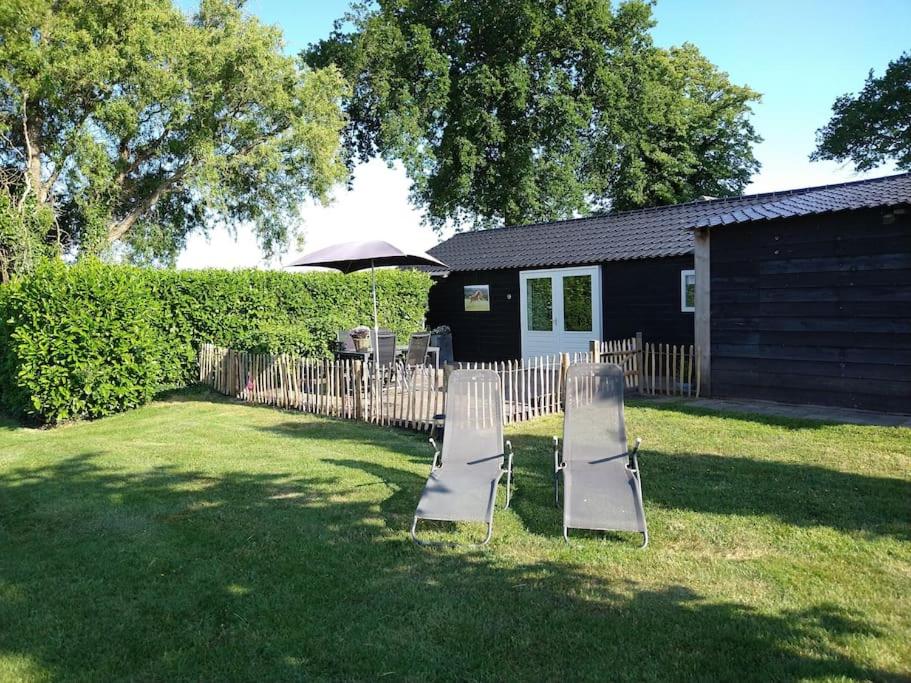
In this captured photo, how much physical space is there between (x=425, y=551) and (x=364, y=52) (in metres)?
26.1

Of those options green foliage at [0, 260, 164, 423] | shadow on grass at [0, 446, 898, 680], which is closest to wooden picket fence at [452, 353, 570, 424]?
shadow on grass at [0, 446, 898, 680]

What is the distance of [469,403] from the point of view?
20.9 ft

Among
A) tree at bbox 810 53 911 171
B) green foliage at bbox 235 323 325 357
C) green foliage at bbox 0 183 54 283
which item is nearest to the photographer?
green foliage at bbox 235 323 325 357

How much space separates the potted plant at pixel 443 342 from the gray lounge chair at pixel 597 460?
1239 cm

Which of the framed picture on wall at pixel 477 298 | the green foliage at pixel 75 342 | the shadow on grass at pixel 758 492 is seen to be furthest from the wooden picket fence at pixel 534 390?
the framed picture on wall at pixel 477 298

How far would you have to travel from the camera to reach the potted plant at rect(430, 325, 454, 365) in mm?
18688

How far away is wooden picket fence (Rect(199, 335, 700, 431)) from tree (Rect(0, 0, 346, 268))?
11.2 metres

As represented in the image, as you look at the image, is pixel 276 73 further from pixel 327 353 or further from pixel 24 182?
pixel 327 353

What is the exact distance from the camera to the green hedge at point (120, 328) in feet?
32.9

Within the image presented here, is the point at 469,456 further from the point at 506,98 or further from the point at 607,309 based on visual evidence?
the point at 506,98

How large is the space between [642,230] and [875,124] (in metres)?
23.1

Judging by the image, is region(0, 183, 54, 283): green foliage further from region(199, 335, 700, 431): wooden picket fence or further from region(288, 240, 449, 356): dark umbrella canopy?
region(288, 240, 449, 356): dark umbrella canopy

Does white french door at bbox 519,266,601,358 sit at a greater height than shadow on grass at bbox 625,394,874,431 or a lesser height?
greater

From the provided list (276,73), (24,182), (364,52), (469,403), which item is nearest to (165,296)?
(469,403)
